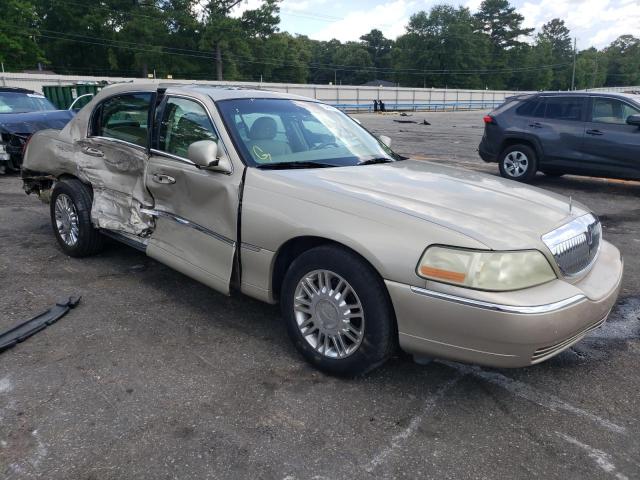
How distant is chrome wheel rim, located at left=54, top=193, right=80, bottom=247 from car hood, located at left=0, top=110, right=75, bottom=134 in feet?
19.1

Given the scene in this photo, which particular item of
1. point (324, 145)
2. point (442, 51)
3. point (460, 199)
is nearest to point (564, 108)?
point (324, 145)

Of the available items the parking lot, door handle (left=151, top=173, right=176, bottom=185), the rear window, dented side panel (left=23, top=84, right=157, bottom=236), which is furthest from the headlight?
the rear window

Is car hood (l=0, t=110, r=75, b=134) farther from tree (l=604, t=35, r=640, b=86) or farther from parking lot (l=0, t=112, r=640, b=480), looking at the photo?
tree (l=604, t=35, r=640, b=86)

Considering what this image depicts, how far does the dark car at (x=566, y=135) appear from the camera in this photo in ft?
27.0

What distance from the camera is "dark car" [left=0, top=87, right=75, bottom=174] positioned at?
982cm

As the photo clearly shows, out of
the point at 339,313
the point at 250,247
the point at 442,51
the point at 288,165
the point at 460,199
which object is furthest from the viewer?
the point at 442,51

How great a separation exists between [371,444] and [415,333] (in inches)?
22.6

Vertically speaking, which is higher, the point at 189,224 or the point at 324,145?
the point at 324,145

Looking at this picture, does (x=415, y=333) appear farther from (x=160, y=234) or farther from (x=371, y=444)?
(x=160, y=234)

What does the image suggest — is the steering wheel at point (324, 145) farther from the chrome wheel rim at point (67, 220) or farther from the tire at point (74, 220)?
the chrome wheel rim at point (67, 220)

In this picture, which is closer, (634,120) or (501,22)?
(634,120)

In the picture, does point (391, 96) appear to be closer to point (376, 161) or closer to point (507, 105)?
point (507, 105)

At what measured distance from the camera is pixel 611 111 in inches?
332

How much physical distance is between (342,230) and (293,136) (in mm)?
1248
